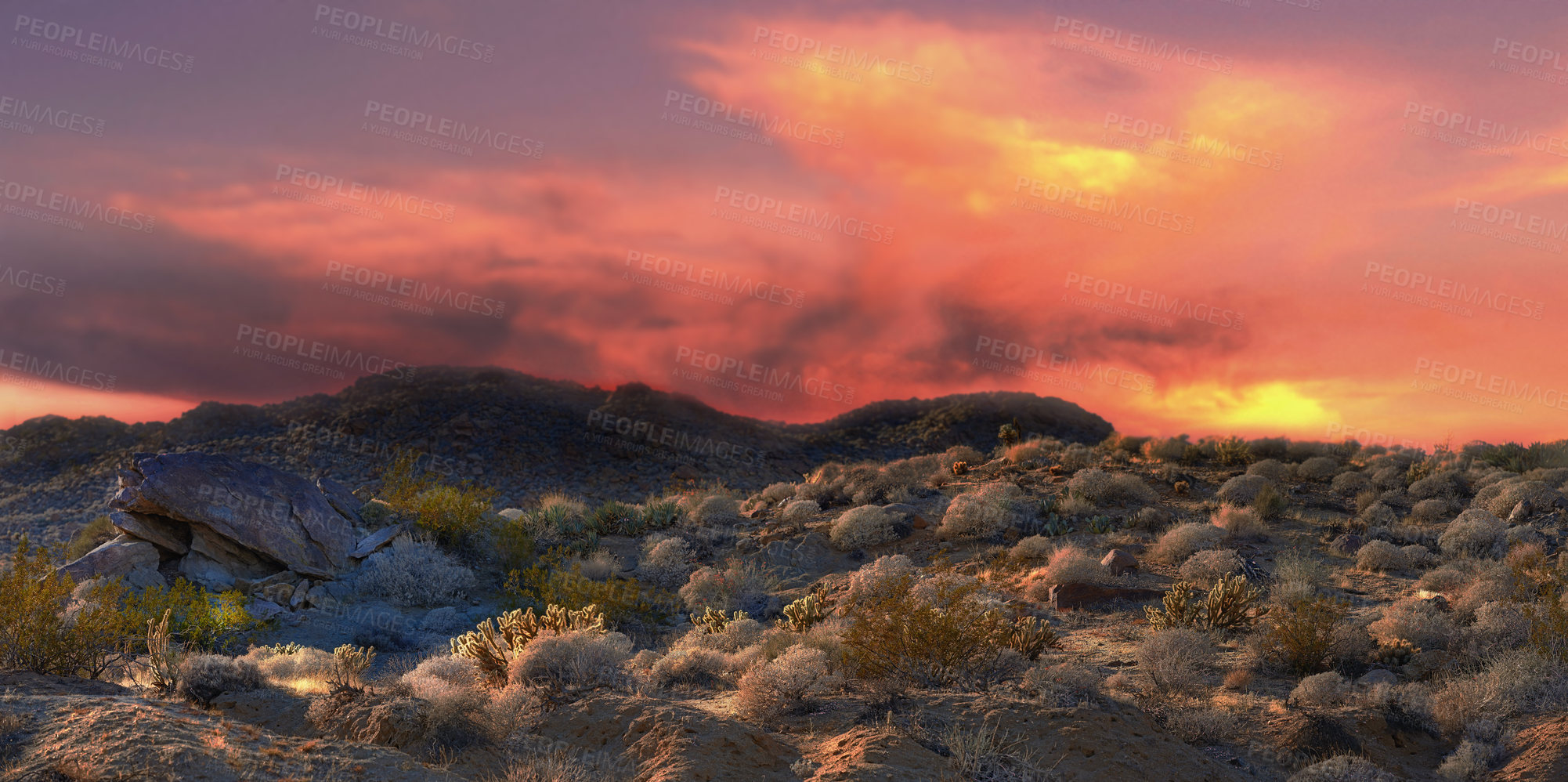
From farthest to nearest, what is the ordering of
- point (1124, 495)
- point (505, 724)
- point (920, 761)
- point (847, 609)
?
1. point (1124, 495)
2. point (847, 609)
3. point (505, 724)
4. point (920, 761)

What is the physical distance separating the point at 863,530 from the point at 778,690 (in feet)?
36.6

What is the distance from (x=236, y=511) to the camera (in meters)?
16.9

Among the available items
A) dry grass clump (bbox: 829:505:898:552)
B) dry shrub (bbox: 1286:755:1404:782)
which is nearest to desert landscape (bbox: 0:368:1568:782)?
dry shrub (bbox: 1286:755:1404:782)

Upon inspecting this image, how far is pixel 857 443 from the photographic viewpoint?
170 ft

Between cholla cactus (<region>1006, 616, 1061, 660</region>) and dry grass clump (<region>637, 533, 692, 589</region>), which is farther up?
cholla cactus (<region>1006, 616, 1061, 660</region>)

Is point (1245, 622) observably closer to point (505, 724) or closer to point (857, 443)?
point (505, 724)

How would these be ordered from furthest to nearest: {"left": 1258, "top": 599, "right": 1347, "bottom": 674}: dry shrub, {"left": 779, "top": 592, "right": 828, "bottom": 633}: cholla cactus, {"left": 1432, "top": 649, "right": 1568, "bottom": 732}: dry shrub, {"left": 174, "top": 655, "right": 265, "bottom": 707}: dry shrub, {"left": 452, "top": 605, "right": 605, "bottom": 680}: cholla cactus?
1. {"left": 779, "top": 592, "right": 828, "bottom": 633}: cholla cactus
2. {"left": 1258, "top": 599, "right": 1347, "bottom": 674}: dry shrub
3. {"left": 452, "top": 605, "right": 605, "bottom": 680}: cholla cactus
4. {"left": 174, "top": 655, "right": 265, "bottom": 707}: dry shrub
5. {"left": 1432, "top": 649, "right": 1568, "bottom": 732}: dry shrub

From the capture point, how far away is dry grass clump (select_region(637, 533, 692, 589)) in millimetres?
18812

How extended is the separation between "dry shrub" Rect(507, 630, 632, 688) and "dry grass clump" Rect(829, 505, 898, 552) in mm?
10457

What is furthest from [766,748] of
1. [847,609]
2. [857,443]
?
[857,443]

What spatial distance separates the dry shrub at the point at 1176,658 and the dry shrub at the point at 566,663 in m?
6.30

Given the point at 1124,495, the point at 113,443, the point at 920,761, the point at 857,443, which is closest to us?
the point at 920,761

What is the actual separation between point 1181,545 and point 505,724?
13.0 meters

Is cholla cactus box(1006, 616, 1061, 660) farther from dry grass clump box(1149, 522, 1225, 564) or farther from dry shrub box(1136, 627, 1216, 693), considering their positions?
dry grass clump box(1149, 522, 1225, 564)
